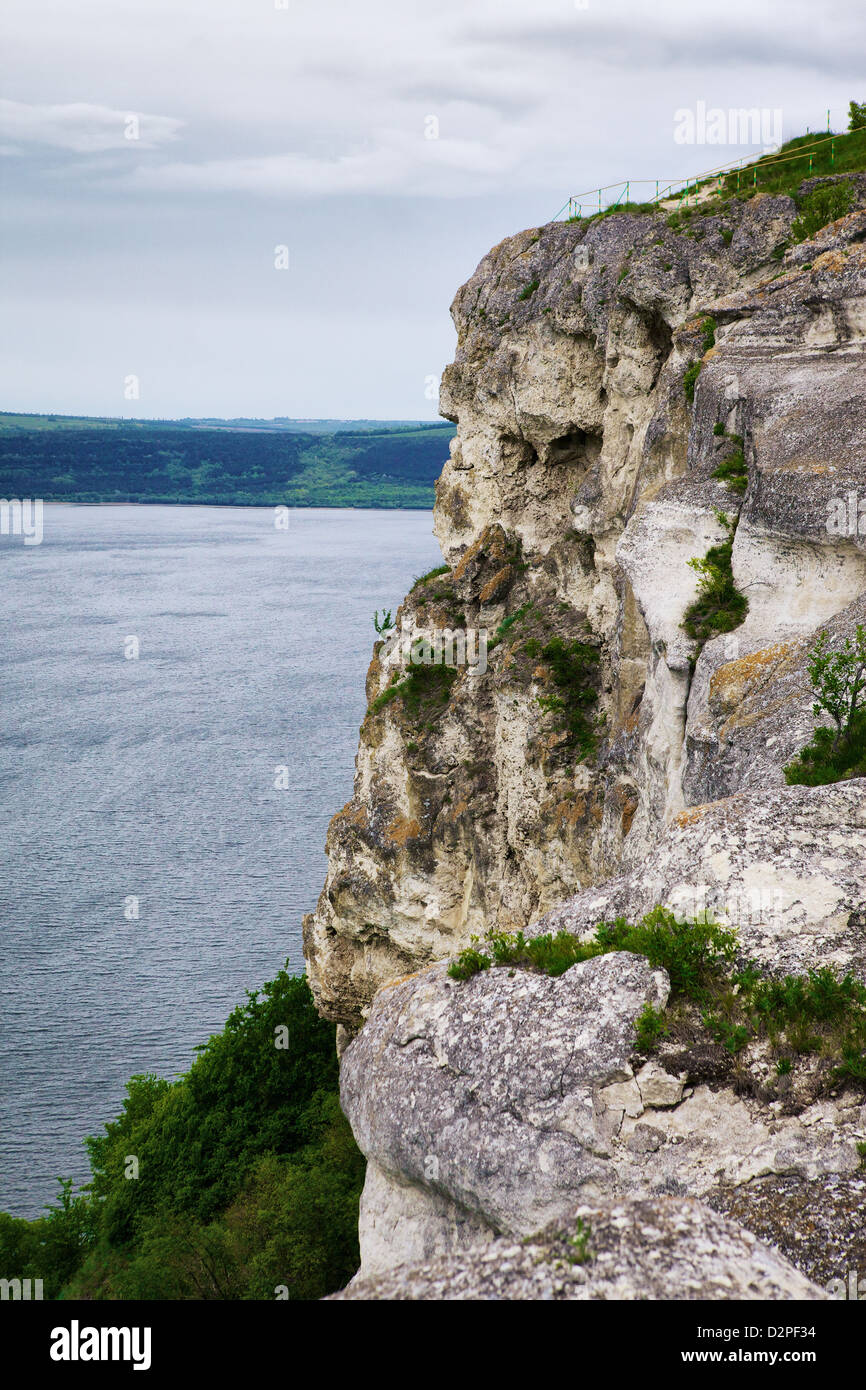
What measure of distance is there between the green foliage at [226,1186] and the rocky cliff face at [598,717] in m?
3.06

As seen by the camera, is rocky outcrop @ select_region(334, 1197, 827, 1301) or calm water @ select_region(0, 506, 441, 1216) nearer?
rocky outcrop @ select_region(334, 1197, 827, 1301)

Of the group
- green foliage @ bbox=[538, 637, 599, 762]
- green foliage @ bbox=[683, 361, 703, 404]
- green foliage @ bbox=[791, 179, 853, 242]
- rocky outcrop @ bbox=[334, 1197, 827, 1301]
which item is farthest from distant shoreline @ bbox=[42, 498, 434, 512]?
rocky outcrop @ bbox=[334, 1197, 827, 1301]

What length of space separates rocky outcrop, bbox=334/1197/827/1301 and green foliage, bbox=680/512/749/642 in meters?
10.2

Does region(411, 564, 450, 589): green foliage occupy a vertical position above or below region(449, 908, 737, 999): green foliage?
above

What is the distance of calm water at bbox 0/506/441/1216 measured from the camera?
34844mm

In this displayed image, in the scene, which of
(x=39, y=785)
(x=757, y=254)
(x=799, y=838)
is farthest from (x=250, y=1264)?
(x=39, y=785)

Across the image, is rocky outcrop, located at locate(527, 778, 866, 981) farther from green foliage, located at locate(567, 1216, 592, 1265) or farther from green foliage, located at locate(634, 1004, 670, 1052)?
green foliage, located at locate(567, 1216, 592, 1265)

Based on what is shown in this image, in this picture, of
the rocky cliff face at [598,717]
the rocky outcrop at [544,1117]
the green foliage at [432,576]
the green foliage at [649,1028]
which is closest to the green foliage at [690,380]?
the rocky cliff face at [598,717]

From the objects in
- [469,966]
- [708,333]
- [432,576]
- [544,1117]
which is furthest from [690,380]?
[544,1117]

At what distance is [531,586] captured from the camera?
27.1 m

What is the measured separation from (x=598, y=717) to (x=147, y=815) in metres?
31.9

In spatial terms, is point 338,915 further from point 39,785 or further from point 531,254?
point 39,785

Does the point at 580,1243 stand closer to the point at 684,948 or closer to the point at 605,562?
the point at 684,948

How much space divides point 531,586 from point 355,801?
7.11 metres
